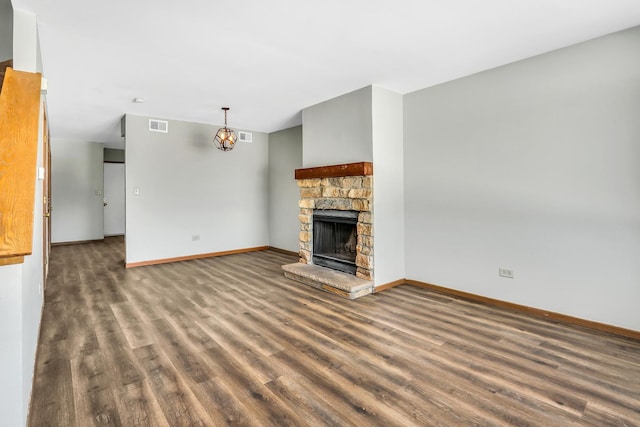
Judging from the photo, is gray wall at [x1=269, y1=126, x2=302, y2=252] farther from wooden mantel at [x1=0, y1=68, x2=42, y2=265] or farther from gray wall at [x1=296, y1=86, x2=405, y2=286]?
wooden mantel at [x1=0, y1=68, x2=42, y2=265]

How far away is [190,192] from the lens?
614cm

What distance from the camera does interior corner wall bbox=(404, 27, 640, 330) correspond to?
2828mm

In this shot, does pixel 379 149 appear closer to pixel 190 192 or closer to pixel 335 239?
pixel 335 239

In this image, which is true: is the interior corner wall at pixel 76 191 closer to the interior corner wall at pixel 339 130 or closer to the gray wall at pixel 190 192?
the gray wall at pixel 190 192

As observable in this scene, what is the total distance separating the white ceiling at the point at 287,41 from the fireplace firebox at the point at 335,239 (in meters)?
1.74

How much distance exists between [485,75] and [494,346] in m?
2.92

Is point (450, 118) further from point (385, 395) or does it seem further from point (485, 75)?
point (385, 395)

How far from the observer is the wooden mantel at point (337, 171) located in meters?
4.02

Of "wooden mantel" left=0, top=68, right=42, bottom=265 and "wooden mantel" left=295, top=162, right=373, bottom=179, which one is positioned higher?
"wooden mantel" left=295, top=162, right=373, bottom=179

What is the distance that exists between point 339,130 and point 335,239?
1604 mm

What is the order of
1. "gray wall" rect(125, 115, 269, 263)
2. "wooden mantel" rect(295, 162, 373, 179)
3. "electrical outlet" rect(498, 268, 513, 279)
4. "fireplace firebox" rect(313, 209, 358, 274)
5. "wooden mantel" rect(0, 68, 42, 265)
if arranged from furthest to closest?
"gray wall" rect(125, 115, 269, 263)
"fireplace firebox" rect(313, 209, 358, 274)
"wooden mantel" rect(295, 162, 373, 179)
"electrical outlet" rect(498, 268, 513, 279)
"wooden mantel" rect(0, 68, 42, 265)

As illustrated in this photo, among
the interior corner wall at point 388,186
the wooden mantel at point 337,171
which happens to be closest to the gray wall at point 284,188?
the wooden mantel at point 337,171

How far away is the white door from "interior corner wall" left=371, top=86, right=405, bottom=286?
8890 mm

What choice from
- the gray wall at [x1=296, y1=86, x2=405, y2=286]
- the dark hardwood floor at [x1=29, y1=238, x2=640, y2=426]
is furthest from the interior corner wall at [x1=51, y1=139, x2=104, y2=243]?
the gray wall at [x1=296, y1=86, x2=405, y2=286]
